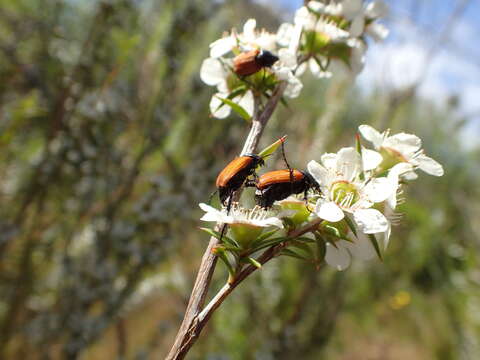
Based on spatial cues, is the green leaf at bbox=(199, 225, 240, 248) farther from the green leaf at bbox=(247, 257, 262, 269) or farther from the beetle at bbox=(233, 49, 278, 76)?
the beetle at bbox=(233, 49, 278, 76)

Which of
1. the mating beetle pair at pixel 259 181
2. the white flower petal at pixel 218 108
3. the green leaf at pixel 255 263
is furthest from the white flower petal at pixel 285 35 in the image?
the green leaf at pixel 255 263

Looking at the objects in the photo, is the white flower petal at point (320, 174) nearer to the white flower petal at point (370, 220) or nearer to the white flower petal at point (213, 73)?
the white flower petal at point (370, 220)

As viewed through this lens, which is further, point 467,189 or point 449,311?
point 467,189

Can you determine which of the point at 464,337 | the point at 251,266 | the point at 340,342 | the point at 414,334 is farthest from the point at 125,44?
the point at 414,334

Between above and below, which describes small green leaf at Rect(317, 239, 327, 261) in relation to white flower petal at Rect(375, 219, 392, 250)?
above

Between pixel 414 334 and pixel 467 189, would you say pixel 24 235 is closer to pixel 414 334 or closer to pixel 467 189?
pixel 414 334

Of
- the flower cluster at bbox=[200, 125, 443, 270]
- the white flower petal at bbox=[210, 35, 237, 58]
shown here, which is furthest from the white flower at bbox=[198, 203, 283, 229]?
the white flower petal at bbox=[210, 35, 237, 58]
